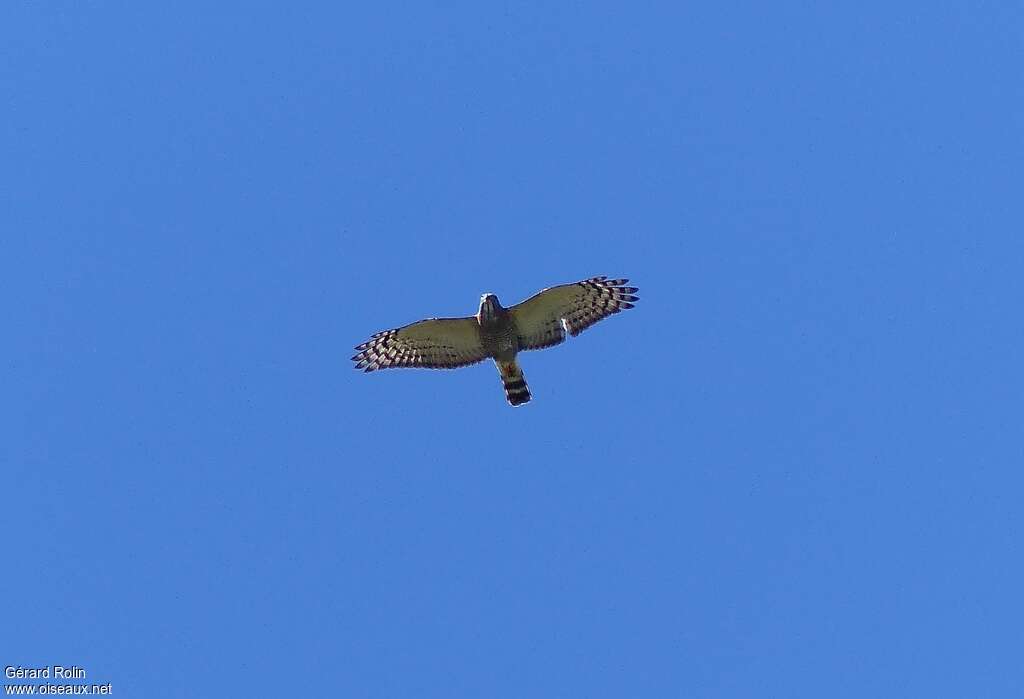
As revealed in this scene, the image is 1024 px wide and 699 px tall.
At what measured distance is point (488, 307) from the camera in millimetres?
19156

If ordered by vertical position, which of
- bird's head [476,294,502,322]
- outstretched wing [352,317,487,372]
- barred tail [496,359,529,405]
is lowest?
barred tail [496,359,529,405]

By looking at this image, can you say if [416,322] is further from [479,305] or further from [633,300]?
[633,300]

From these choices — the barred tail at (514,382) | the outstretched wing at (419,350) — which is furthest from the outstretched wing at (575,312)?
the outstretched wing at (419,350)

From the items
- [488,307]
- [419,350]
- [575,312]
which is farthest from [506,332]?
[419,350]

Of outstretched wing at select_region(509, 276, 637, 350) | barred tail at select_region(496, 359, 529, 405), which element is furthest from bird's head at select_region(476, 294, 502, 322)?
barred tail at select_region(496, 359, 529, 405)

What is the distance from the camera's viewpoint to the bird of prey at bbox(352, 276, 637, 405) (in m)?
19.4

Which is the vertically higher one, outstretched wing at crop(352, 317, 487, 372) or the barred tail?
outstretched wing at crop(352, 317, 487, 372)

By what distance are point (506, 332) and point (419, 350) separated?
1439 millimetres

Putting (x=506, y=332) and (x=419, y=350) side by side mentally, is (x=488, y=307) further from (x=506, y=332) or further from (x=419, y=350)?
(x=419, y=350)

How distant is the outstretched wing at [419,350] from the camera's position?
781 inches

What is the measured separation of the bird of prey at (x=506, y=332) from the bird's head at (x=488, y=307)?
0.07 feet

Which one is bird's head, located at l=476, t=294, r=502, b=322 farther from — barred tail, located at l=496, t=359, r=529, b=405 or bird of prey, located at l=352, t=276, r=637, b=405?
barred tail, located at l=496, t=359, r=529, b=405

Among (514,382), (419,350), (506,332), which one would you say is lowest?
(514,382)

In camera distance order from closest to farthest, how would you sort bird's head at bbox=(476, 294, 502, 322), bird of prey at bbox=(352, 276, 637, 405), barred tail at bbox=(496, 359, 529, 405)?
bird's head at bbox=(476, 294, 502, 322) → bird of prey at bbox=(352, 276, 637, 405) → barred tail at bbox=(496, 359, 529, 405)
